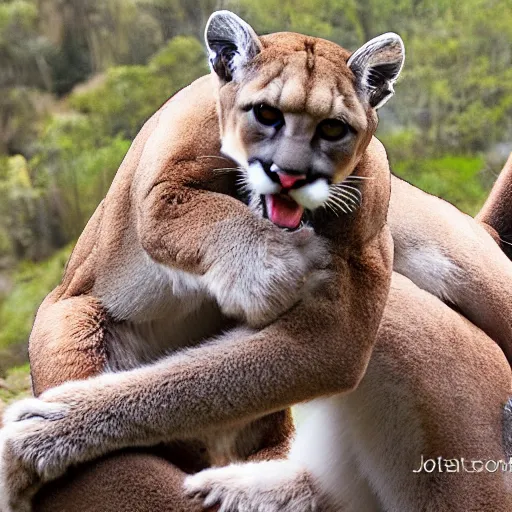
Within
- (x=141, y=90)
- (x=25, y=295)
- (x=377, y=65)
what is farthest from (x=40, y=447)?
(x=141, y=90)

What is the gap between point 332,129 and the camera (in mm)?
2410

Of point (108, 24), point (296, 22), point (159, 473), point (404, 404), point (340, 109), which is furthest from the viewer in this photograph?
point (108, 24)

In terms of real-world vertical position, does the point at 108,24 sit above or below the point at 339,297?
below

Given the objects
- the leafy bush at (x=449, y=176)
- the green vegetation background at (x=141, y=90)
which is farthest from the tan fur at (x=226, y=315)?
the leafy bush at (x=449, y=176)

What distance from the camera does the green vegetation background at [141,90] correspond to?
A: 7.52 meters

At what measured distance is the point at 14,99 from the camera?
801cm

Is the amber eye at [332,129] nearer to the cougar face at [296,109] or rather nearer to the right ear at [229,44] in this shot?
the cougar face at [296,109]

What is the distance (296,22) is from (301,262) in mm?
5465

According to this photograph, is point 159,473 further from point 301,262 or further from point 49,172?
point 49,172

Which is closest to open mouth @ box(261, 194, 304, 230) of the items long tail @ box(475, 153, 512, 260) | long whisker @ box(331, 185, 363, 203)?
long whisker @ box(331, 185, 363, 203)

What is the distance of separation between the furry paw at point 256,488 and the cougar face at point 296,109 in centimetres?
88

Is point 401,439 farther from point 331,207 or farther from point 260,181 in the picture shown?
point 260,181

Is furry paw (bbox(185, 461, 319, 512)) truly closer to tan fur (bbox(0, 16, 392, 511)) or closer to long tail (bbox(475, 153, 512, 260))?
tan fur (bbox(0, 16, 392, 511))

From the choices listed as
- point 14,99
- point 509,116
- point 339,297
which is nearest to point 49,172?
point 14,99
